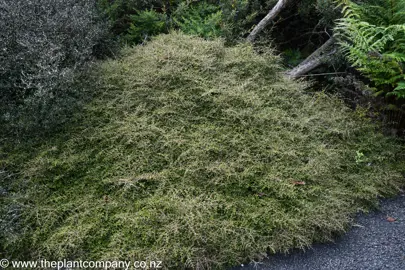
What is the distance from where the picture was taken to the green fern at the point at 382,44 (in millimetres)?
3627

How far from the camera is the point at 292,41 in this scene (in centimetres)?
547

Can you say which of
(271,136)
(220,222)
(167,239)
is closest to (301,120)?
(271,136)

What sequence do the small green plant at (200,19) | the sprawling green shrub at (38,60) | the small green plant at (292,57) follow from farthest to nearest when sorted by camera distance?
the small green plant at (292,57), the small green plant at (200,19), the sprawling green shrub at (38,60)

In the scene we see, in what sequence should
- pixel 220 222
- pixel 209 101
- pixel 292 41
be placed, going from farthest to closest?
pixel 292 41, pixel 209 101, pixel 220 222

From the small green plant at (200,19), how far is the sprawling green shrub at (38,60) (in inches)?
Answer: 51.8

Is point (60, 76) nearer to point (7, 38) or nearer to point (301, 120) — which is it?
point (7, 38)

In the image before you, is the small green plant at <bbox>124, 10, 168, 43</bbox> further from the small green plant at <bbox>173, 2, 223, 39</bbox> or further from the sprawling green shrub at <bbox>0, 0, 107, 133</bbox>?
the sprawling green shrub at <bbox>0, 0, 107, 133</bbox>

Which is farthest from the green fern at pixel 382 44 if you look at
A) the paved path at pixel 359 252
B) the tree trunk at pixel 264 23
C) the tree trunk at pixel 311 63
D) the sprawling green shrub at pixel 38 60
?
the sprawling green shrub at pixel 38 60

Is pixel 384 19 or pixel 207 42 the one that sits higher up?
pixel 384 19

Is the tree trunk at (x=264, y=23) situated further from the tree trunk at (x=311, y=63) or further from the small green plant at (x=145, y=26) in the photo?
the small green plant at (x=145, y=26)

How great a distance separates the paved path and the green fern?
52.1 inches

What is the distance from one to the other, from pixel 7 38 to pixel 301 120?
9.20 feet

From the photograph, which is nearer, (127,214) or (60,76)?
(127,214)

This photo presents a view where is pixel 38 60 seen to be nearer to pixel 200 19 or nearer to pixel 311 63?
pixel 200 19
